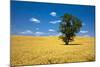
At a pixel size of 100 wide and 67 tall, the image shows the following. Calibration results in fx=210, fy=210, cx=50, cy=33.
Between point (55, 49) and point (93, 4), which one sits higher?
point (93, 4)

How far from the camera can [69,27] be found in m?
2.88

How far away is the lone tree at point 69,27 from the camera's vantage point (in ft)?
9.31

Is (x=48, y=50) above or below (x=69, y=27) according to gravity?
below

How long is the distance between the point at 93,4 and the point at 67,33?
1.93ft

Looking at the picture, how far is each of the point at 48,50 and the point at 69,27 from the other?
436mm

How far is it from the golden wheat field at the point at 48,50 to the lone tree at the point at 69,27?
0.07 m

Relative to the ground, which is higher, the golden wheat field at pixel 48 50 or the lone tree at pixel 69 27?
the lone tree at pixel 69 27

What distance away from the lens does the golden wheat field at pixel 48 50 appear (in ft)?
8.55

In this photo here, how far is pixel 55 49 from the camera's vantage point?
2.79 metres

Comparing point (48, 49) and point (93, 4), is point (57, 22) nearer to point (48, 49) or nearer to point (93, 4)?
point (48, 49)

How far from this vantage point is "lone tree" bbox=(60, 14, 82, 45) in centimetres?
284

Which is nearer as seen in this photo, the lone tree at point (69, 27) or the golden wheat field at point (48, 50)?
the golden wheat field at point (48, 50)

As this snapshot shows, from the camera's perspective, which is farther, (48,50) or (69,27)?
(69,27)
